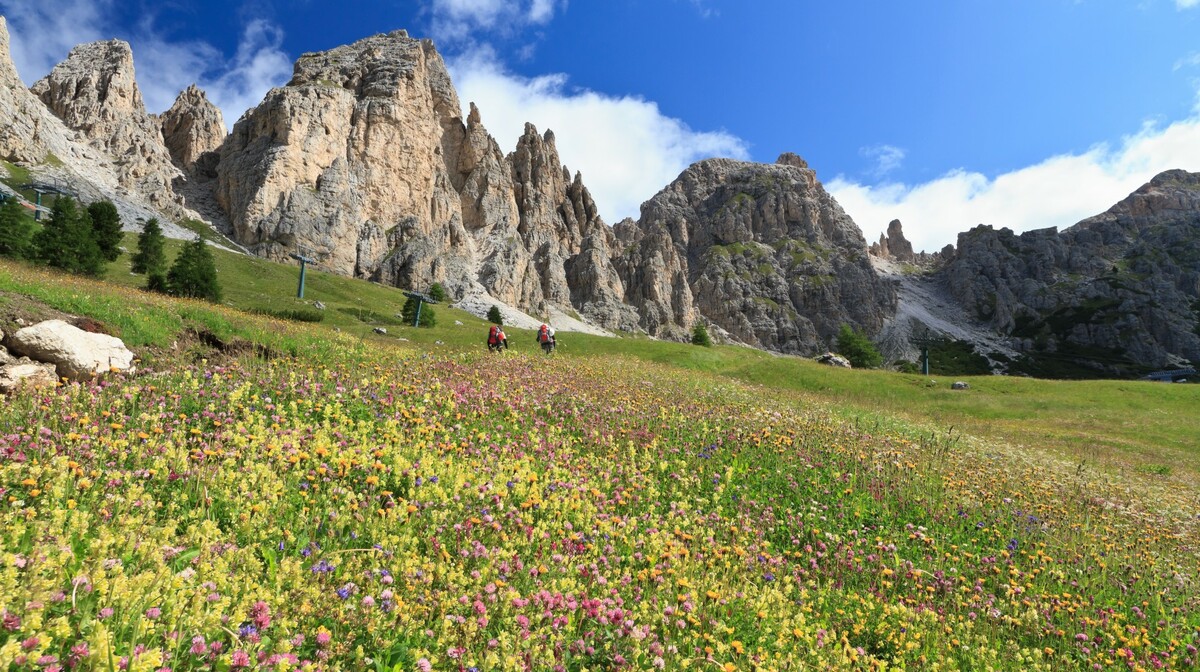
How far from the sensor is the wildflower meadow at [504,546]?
3312 mm

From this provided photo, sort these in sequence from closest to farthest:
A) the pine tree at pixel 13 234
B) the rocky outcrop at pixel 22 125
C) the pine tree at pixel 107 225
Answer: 1. the pine tree at pixel 13 234
2. the pine tree at pixel 107 225
3. the rocky outcrop at pixel 22 125

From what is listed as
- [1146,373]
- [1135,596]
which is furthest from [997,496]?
[1146,373]

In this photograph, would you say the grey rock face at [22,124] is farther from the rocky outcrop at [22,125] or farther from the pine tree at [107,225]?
the pine tree at [107,225]

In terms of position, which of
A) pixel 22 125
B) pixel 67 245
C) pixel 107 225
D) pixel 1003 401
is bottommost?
pixel 1003 401

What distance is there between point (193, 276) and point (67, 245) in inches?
471

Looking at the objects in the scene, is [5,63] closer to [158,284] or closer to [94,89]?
[94,89]

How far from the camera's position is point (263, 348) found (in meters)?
14.6

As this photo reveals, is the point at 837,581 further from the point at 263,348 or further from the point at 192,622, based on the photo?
the point at 263,348

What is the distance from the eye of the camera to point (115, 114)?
6791 inches

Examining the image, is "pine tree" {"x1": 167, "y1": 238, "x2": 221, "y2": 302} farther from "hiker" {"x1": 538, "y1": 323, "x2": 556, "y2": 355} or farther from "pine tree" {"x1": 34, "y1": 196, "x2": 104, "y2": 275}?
"hiker" {"x1": 538, "y1": 323, "x2": 556, "y2": 355}

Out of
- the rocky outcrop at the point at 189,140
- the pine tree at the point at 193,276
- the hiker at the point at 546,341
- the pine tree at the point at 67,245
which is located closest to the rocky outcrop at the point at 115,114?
the rocky outcrop at the point at 189,140

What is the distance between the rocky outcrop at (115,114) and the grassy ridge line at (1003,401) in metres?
123

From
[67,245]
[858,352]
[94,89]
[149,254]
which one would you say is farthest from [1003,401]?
[94,89]

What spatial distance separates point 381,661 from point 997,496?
1254 centimetres
